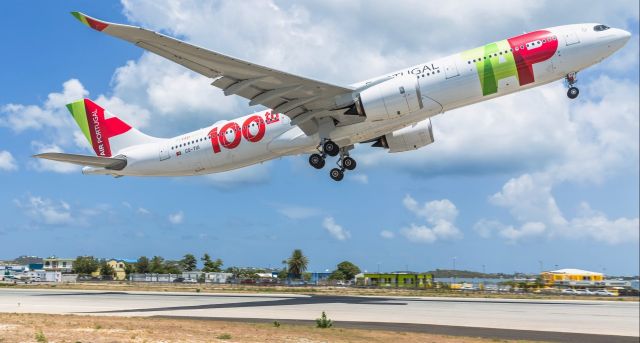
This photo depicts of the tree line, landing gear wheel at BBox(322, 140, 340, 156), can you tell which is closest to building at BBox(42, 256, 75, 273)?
the tree line

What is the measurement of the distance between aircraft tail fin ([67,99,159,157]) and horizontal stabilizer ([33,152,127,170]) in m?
2.35

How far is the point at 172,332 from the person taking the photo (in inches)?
713

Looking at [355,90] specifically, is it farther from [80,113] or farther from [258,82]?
[80,113]

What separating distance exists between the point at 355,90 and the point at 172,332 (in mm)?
17834

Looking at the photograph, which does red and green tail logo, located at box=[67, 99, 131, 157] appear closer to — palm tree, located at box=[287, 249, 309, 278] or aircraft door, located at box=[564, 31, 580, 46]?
aircraft door, located at box=[564, 31, 580, 46]

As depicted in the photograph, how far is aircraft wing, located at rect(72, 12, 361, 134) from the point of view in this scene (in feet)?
86.8

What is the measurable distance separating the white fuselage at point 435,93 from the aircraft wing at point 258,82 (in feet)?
4.79

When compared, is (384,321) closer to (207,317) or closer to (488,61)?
(207,317)

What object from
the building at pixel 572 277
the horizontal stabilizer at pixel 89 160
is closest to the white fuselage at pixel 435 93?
the horizontal stabilizer at pixel 89 160

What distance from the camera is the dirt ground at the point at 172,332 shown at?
1688cm

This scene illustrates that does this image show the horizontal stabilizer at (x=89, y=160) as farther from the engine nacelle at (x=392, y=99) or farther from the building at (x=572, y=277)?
the building at (x=572, y=277)

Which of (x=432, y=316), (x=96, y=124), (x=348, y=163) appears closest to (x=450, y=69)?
(x=348, y=163)

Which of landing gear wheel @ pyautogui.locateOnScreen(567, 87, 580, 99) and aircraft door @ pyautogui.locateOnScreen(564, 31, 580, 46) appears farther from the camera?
landing gear wheel @ pyautogui.locateOnScreen(567, 87, 580, 99)

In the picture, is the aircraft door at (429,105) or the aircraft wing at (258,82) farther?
the aircraft door at (429,105)
